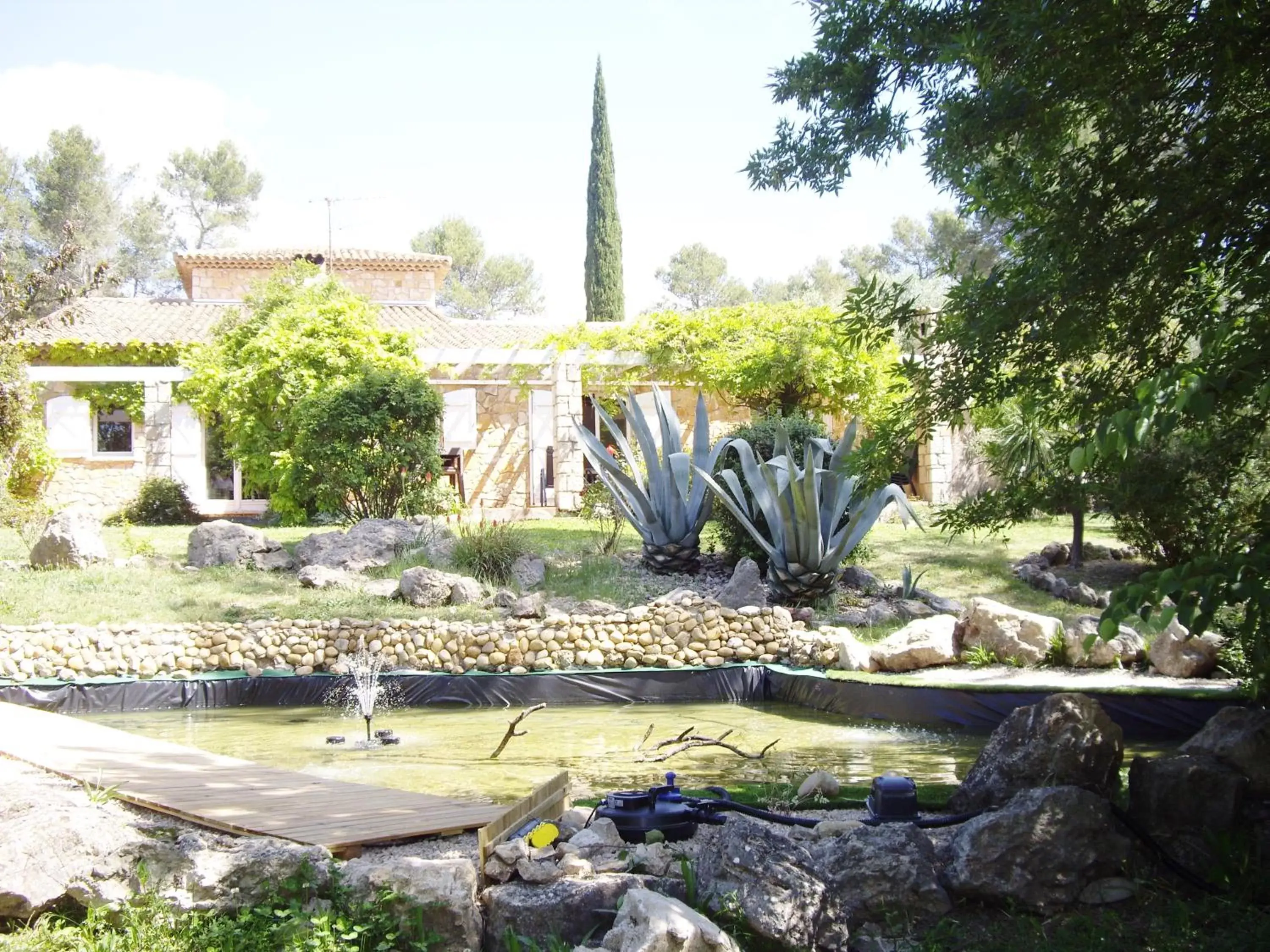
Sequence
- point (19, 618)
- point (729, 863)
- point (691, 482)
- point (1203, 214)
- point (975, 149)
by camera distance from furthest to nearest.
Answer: point (691, 482) → point (19, 618) → point (975, 149) → point (1203, 214) → point (729, 863)

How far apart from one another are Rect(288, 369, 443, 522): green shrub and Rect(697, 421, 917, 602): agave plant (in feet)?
16.2

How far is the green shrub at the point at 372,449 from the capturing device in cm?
1361

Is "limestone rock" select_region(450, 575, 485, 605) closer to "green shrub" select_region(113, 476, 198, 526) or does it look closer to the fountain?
the fountain

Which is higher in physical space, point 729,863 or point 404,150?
point 404,150

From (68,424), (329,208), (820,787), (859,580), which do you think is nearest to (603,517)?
(859,580)

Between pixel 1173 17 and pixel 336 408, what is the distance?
37.1ft

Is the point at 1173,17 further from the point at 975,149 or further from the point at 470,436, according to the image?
the point at 470,436

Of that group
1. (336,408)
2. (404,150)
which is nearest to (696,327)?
(336,408)

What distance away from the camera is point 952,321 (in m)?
3.93

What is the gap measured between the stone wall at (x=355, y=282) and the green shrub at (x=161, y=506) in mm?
7188

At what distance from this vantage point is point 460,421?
1784 centimetres

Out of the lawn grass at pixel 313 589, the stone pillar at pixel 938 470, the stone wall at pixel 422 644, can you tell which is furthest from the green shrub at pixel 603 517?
the stone pillar at pixel 938 470

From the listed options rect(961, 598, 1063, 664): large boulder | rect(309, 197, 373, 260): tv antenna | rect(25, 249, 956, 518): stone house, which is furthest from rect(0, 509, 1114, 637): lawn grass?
rect(309, 197, 373, 260): tv antenna

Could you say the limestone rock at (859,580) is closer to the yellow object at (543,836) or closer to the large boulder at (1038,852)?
the large boulder at (1038,852)
